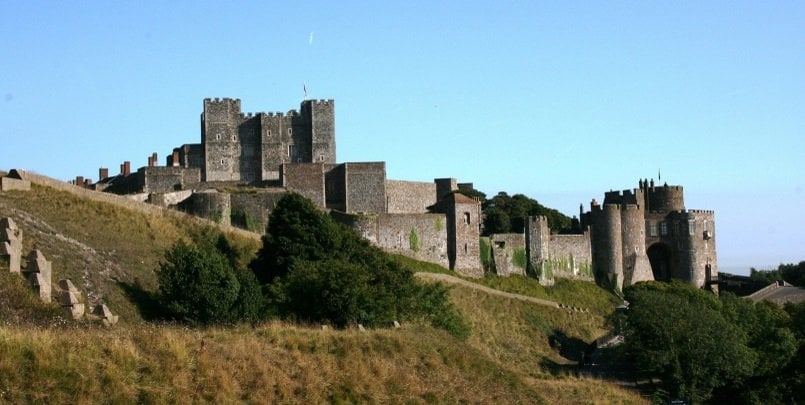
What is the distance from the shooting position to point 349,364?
65.1 ft

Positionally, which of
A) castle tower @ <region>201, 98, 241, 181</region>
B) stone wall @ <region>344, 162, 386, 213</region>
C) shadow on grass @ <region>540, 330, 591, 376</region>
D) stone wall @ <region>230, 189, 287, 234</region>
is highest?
castle tower @ <region>201, 98, 241, 181</region>

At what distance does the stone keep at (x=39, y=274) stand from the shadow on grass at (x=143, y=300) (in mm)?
3684

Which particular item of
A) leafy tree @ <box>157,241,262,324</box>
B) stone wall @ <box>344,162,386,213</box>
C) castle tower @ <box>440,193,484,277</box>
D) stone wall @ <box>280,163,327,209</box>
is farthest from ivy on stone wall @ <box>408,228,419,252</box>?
leafy tree @ <box>157,241,262,324</box>

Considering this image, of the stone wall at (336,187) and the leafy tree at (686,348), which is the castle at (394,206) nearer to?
the stone wall at (336,187)

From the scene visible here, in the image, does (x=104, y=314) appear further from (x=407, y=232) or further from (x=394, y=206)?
(x=394, y=206)

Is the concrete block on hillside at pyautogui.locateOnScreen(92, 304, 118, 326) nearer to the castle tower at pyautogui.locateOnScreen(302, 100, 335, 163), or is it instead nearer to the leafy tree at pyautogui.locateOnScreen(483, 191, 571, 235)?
the castle tower at pyautogui.locateOnScreen(302, 100, 335, 163)

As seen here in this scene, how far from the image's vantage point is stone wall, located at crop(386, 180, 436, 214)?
5859 centimetres

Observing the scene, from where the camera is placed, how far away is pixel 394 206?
58656 mm

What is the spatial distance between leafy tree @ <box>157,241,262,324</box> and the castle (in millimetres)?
16473

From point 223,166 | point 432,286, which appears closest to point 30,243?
point 432,286

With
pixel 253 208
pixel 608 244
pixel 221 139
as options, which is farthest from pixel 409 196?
pixel 608 244

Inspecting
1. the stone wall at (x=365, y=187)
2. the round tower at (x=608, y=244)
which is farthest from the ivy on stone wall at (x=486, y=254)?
the round tower at (x=608, y=244)

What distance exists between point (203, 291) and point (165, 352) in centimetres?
1358

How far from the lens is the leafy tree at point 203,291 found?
2939cm
